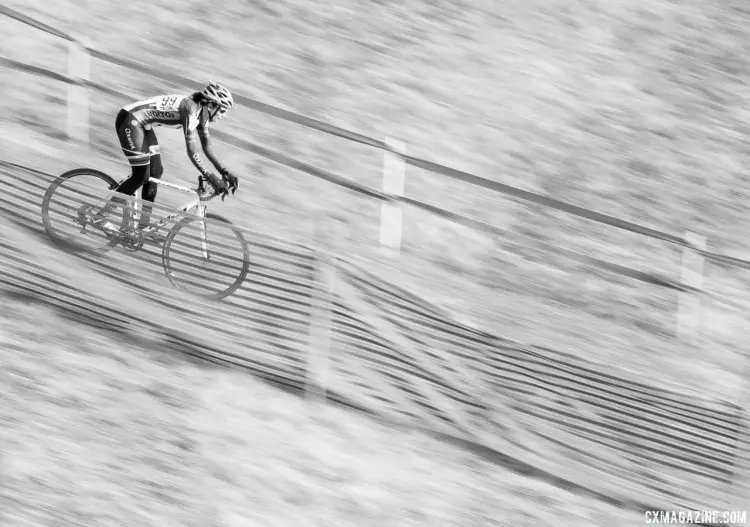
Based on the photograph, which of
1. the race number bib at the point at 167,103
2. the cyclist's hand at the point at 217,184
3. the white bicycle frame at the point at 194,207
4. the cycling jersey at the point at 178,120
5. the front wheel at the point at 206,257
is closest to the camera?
the front wheel at the point at 206,257

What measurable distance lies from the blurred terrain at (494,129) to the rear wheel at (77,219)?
706mm

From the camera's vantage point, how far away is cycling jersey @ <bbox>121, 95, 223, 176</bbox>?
348 inches

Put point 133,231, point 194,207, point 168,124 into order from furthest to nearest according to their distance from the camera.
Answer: point 168,124, point 194,207, point 133,231

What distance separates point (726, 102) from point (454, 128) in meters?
3.58

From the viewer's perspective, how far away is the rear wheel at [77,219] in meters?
8.49

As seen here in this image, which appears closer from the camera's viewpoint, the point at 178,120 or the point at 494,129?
the point at 178,120

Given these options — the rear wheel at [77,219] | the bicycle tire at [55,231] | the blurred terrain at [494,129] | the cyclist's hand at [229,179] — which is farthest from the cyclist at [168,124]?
the blurred terrain at [494,129]

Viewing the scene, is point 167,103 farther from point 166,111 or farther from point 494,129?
point 494,129

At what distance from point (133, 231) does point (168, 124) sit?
106 cm

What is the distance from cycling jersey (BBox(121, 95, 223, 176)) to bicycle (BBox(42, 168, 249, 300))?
0.22 m

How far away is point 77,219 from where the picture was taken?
8562mm

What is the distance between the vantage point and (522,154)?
1315 centimetres

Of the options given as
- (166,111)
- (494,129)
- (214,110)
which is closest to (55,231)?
(166,111)

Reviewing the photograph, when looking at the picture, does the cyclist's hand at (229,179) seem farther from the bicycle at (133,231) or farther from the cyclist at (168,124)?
the bicycle at (133,231)
